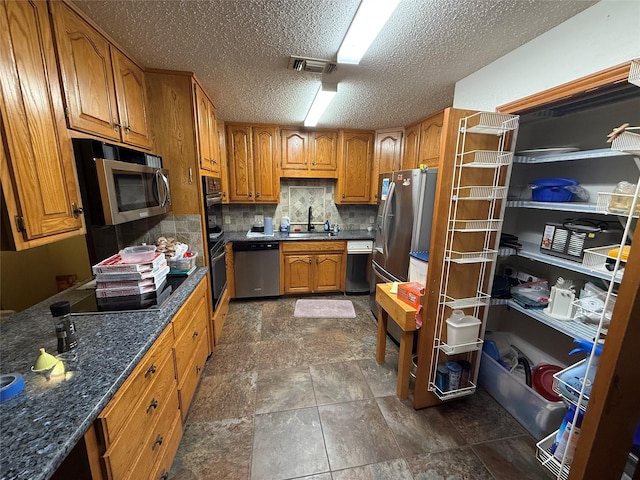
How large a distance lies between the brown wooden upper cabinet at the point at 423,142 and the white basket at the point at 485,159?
1153 mm

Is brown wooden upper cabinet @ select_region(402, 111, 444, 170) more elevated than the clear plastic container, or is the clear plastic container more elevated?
brown wooden upper cabinet @ select_region(402, 111, 444, 170)

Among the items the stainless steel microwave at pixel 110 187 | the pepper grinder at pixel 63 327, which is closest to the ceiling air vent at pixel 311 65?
the stainless steel microwave at pixel 110 187

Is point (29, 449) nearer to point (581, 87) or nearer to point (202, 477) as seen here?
Answer: point (202, 477)

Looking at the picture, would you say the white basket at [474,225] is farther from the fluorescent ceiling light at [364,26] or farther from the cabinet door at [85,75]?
the cabinet door at [85,75]

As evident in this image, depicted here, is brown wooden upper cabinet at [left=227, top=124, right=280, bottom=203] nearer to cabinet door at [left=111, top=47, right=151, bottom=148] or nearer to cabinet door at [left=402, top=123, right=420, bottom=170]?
cabinet door at [left=111, top=47, right=151, bottom=148]

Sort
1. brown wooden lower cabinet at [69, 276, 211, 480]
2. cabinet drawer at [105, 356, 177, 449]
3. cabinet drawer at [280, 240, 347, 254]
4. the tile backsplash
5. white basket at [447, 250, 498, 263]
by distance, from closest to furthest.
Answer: brown wooden lower cabinet at [69, 276, 211, 480] → cabinet drawer at [105, 356, 177, 449] → white basket at [447, 250, 498, 263] → cabinet drawer at [280, 240, 347, 254] → the tile backsplash

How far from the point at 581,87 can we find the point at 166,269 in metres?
2.52

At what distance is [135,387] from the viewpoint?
102cm

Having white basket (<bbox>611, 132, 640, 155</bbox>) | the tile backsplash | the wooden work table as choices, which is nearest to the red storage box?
the wooden work table

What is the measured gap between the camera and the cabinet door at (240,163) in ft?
10.8

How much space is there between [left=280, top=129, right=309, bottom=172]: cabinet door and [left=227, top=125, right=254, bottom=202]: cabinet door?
455 mm

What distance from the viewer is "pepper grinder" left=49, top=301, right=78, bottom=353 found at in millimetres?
982

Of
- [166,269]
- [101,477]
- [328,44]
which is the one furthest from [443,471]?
[328,44]

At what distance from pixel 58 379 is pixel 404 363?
1.86m
